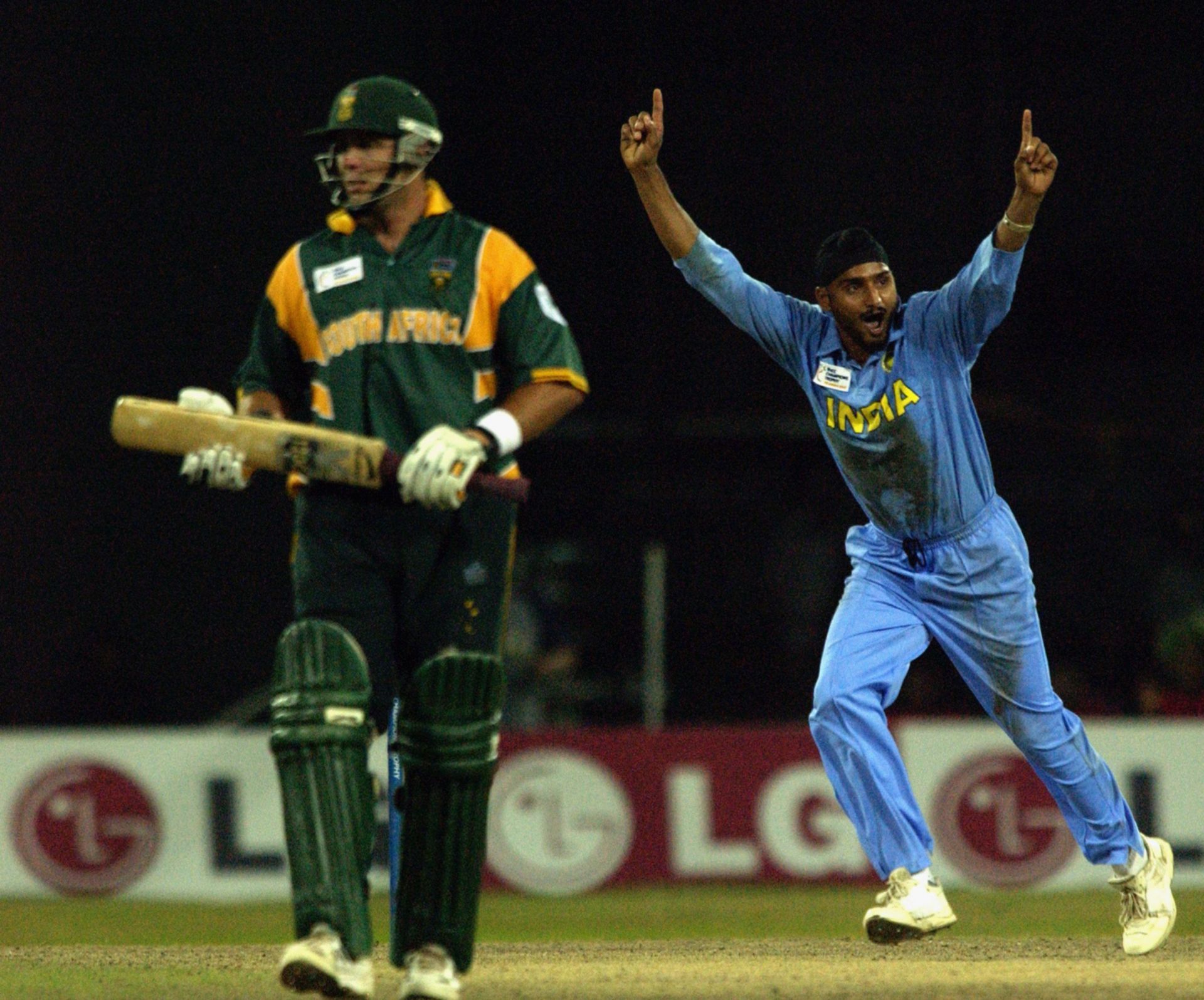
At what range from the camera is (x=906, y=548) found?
575 cm

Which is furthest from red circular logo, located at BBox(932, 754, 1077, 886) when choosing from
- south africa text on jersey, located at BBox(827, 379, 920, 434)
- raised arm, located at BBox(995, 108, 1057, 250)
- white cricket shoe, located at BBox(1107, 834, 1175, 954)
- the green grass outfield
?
raised arm, located at BBox(995, 108, 1057, 250)

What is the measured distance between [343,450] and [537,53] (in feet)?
32.3

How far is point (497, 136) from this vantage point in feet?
44.8

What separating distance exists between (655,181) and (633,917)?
177 inches

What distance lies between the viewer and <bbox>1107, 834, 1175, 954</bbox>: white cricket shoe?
575 cm

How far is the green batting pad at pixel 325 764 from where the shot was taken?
13.8 ft

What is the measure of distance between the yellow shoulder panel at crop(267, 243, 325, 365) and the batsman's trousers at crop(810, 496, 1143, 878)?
187cm

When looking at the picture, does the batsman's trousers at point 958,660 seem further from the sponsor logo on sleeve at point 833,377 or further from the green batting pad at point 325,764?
the green batting pad at point 325,764

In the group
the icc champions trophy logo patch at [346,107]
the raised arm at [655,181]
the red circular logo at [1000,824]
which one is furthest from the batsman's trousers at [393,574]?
the red circular logo at [1000,824]

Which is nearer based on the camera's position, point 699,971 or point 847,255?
point 699,971

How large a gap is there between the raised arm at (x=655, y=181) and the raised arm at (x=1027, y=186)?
851mm

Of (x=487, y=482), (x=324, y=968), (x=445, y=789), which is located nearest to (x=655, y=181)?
(x=487, y=482)

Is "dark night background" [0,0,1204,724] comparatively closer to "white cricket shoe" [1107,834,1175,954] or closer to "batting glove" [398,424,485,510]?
"white cricket shoe" [1107,834,1175,954]

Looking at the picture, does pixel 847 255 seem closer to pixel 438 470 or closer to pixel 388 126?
pixel 388 126
